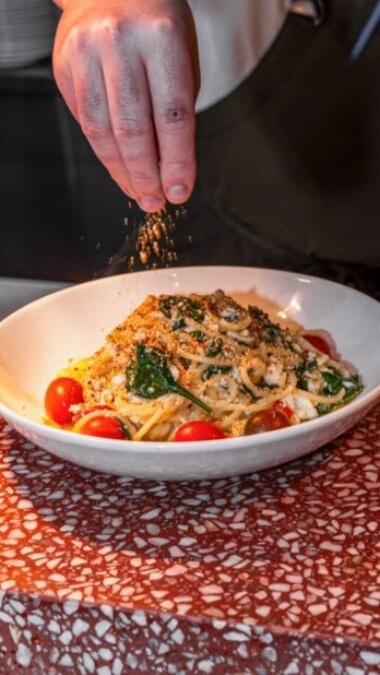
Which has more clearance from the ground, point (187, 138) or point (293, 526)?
Answer: point (187, 138)

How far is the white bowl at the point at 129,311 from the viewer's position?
1.14 meters

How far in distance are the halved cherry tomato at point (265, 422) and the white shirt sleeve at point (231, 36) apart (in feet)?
2.81

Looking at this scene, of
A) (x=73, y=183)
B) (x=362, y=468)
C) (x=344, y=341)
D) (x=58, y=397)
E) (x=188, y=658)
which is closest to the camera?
(x=188, y=658)

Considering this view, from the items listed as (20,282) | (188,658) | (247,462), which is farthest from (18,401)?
(20,282)

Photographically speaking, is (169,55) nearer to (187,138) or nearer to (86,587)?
(187,138)

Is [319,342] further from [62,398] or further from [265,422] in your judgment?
[62,398]

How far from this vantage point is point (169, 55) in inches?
45.2

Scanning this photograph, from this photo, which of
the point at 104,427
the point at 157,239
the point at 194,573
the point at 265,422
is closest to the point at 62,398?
the point at 104,427

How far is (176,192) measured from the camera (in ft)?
3.99

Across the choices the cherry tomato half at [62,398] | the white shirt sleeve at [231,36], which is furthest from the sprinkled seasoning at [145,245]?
the cherry tomato half at [62,398]

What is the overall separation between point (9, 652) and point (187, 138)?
59 cm

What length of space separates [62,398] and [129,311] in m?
0.29

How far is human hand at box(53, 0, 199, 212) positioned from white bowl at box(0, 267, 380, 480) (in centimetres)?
30

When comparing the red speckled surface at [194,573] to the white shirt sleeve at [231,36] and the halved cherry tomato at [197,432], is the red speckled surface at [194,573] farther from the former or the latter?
the white shirt sleeve at [231,36]
